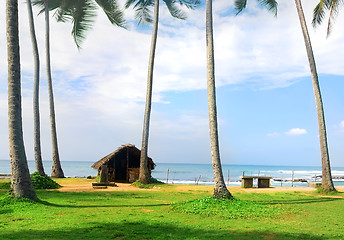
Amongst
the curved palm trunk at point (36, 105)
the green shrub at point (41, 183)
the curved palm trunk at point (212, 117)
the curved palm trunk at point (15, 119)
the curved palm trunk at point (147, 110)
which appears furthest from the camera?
the curved palm trunk at point (147, 110)

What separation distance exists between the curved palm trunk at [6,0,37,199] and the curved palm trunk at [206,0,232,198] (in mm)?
7035

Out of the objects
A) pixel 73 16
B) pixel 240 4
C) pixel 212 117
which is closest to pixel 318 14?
pixel 240 4

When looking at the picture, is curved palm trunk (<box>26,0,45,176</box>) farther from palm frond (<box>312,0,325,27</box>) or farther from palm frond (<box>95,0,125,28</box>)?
palm frond (<box>312,0,325,27</box>)

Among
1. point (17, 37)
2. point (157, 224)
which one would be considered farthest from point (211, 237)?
point (17, 37)

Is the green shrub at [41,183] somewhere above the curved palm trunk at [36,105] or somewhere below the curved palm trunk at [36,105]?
below

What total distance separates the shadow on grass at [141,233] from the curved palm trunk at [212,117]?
4.35 meters

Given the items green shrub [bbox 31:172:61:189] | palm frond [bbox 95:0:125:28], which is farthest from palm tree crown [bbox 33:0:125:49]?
green shrub [bbox 31:172:61:189]

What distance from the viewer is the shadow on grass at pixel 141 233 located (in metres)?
7.80

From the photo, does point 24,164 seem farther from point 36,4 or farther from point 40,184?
point 36,4

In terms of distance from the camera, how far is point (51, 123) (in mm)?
26688

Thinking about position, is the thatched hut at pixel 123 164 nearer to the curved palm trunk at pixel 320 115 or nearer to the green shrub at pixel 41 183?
→ the green shrub at pixel 41 183

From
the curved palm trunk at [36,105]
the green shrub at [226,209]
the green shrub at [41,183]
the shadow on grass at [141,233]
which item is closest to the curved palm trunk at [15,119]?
the shadow on grass at [141,233]

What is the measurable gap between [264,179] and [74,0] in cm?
2044

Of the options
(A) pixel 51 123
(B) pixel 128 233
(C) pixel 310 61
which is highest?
(C) pixel 310 61
